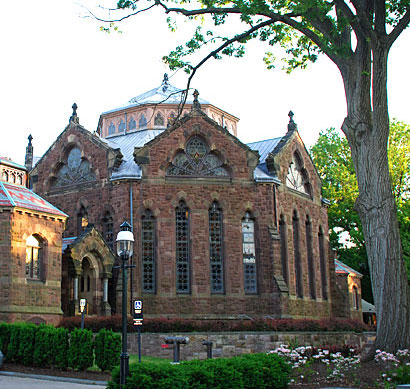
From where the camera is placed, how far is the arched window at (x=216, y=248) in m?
29.9

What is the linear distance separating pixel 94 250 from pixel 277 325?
9.44m

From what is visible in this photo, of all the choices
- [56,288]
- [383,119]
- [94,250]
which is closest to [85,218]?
[94,250]

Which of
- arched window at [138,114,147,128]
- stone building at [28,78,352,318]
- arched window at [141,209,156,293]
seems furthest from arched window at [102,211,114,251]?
arched window at [138,114,147,128]

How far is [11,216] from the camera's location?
928 inches

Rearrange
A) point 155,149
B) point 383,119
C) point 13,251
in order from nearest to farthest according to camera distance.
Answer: point 383,119 → point 13,251 → point 155,149

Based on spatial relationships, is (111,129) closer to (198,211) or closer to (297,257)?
(198,211)

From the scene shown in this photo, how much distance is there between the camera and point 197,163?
102 ft

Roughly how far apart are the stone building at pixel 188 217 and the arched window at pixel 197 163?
0.06 metres

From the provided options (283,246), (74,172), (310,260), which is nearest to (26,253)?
(74,172)

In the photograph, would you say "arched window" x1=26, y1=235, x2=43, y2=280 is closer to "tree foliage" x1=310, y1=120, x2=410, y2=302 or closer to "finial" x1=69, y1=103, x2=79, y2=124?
"finial" x1=69, y1=103, x2=79, y2=124

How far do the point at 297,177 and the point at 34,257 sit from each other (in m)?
17.4

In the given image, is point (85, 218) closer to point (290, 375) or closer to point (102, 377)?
point (102, 377)

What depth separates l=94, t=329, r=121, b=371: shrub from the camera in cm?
1778

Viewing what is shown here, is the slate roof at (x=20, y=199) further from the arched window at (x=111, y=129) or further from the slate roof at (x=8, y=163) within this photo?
the arched window at (x=111, y=129)
